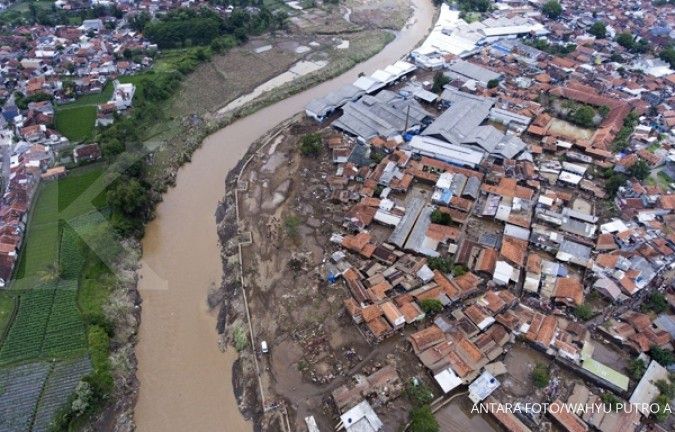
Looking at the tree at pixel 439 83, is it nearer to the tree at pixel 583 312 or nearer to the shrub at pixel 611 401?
the tree at pixel 583 312

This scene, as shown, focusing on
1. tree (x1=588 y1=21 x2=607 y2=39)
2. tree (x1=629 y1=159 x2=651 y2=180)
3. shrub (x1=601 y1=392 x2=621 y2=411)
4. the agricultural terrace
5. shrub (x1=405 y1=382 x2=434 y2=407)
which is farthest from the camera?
tree (x1=588 y1=21 x2=607 y2=39)

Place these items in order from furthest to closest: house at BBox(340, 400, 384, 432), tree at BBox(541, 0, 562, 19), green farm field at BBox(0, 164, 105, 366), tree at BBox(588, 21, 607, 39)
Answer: tree at BBox(541, 0, 562, 19) → tree at BBox(588, 21, 607, 39) → green farm field at BBox(0, 164, 105, 366) → house at BBox(340, 400, 384, 432)

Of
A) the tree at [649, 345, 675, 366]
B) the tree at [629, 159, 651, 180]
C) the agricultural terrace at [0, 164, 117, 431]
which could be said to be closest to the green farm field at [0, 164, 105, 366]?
the agricultural terrace at [0, 164, 117, 431]

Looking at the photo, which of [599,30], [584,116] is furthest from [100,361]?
[599,30]

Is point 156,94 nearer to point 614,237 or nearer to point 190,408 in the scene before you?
point 190,408

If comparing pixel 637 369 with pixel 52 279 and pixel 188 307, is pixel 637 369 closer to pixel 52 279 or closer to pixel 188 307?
pixel 188 307

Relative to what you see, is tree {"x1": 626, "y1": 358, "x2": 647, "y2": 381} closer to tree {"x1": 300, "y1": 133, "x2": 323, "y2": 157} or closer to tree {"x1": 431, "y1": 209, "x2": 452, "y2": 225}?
tree {"x1": 431, "y1": 209, "x2": 452, "y2": 225}
